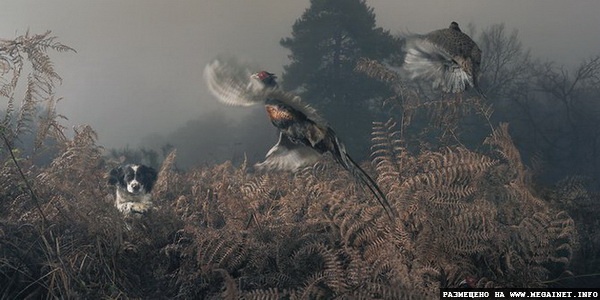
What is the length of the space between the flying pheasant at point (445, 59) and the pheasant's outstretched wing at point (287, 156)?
160cm

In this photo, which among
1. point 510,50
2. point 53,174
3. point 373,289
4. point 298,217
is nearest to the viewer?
point 373,289

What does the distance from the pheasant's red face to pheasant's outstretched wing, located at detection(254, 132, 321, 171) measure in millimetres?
535

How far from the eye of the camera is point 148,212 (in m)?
5.45

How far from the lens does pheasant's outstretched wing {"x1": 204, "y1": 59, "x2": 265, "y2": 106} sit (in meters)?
3.33

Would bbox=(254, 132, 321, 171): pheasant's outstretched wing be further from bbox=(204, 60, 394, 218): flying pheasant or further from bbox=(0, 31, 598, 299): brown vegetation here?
bbox=(0, 31, 598, 299): brown vegetation

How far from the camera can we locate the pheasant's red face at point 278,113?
327cm

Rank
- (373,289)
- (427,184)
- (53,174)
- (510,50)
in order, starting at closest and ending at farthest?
1. (373,289)
2. (427,184)
3. (53,174)
4. (510,50)

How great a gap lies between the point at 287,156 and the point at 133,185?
3.36 metres

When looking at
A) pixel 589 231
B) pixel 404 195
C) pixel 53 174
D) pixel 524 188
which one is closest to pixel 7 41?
pixel 53 174

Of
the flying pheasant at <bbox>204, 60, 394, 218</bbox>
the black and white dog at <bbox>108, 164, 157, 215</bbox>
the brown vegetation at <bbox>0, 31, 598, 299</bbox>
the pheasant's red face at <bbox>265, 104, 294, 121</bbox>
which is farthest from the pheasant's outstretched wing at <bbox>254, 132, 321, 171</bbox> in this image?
the black and white dog at <bbox>108, 164, 157, 215</bbox>

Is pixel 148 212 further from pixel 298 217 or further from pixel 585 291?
pixel 585 291

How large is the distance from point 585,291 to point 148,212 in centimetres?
426


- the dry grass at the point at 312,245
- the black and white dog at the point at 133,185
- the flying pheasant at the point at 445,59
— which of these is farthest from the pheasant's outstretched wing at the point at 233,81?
the black and white dog at the point at 133,185

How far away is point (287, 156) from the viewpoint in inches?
157
